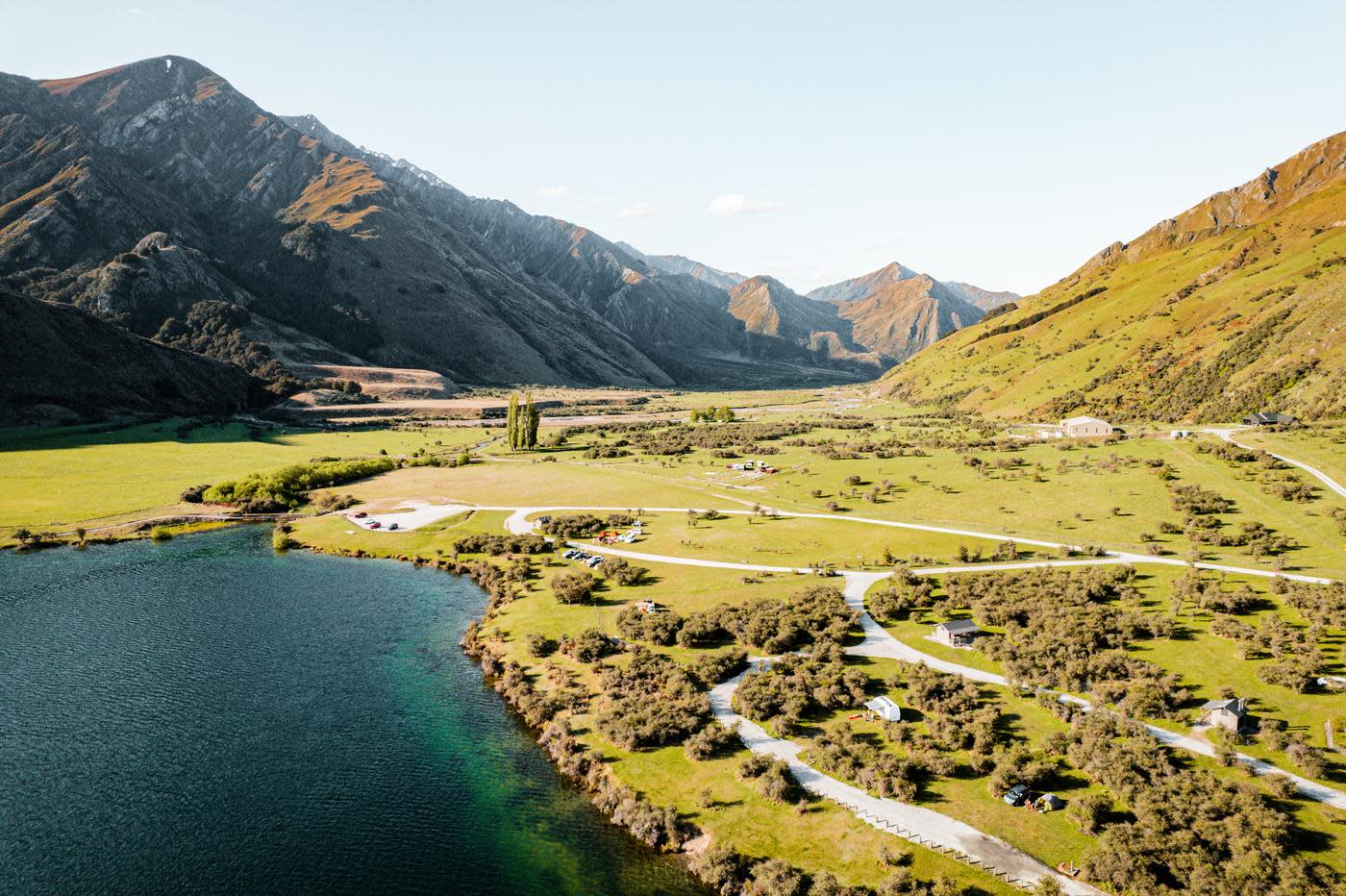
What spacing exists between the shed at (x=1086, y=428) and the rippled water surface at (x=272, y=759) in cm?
12278

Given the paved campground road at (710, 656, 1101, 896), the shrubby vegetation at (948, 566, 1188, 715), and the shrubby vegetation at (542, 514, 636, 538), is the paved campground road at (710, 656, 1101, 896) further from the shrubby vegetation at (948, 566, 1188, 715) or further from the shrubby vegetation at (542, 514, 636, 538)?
the shrubby vegetation at (542, 514, 636, 538)

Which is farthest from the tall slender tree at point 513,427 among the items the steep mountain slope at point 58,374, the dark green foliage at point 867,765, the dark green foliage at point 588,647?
the dark green foliage at point 867,765

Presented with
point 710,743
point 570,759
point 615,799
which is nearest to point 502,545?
point 570,759

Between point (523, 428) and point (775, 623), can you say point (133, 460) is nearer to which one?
point (523, 428)

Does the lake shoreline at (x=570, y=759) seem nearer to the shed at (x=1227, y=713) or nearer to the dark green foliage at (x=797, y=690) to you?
the dark green foliage at (x=797, y=690)

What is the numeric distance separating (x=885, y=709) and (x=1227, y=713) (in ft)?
65.3

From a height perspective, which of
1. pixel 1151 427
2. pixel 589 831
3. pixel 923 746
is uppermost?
pixel 1151 427

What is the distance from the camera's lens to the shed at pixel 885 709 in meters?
46.4

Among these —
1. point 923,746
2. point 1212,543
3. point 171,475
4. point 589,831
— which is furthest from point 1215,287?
point 171,475

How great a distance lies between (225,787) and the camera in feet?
146

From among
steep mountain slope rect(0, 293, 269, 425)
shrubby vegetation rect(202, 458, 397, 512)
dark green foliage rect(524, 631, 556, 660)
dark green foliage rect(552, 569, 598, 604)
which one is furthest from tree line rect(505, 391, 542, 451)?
dark green foliage rect(524, 631, 556, 660)

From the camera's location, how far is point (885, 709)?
4700cm

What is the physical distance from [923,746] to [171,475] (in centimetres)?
14491

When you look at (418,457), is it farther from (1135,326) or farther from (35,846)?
(1135,326)
